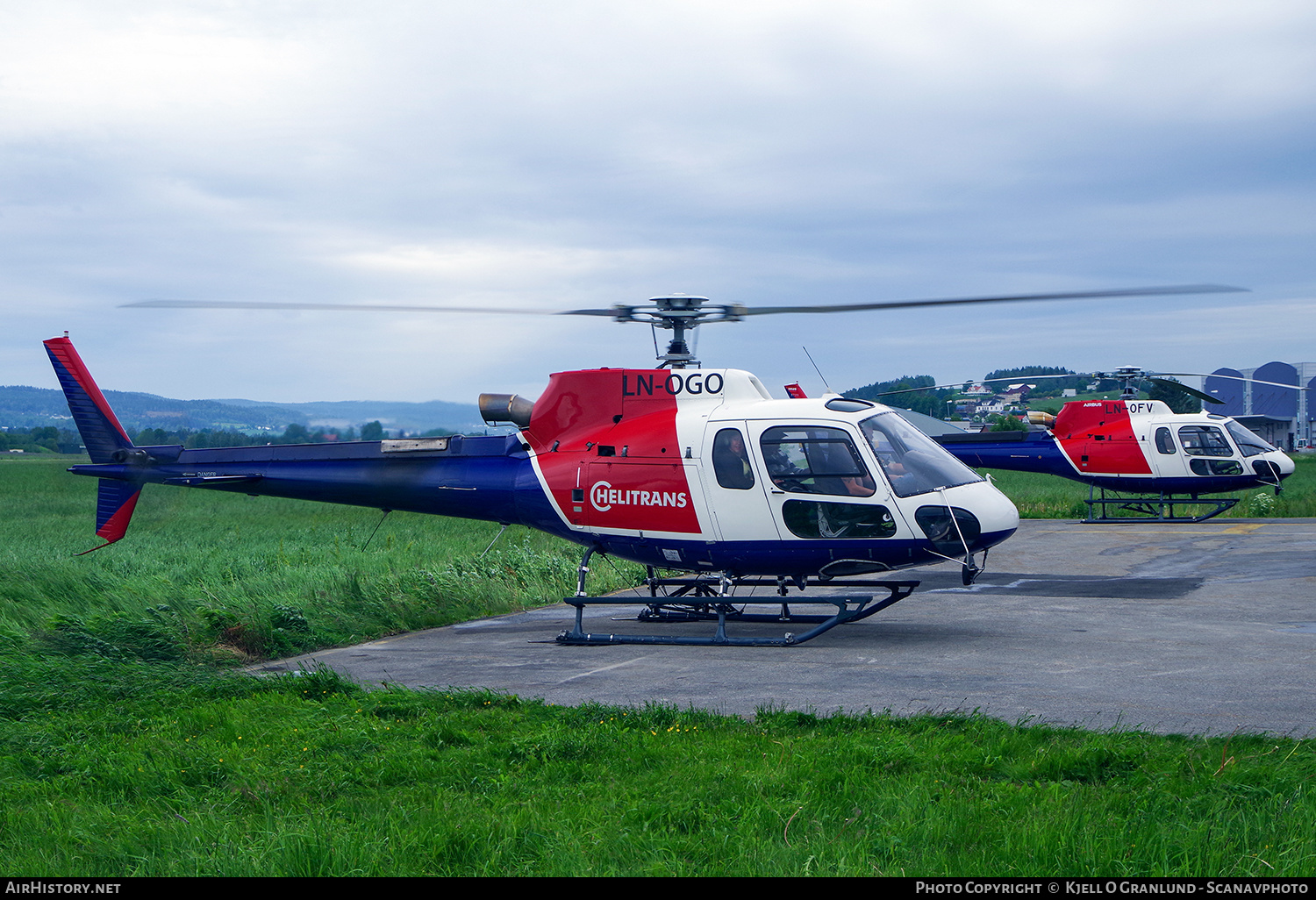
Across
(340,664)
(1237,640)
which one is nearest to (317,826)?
(340,664)

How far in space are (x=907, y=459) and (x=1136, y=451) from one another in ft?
55.8

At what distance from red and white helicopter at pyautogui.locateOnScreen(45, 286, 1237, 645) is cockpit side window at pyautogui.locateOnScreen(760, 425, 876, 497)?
0.01 meters

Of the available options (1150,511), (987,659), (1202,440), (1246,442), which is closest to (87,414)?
(987,659)

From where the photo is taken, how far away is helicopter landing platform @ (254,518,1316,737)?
7.36m

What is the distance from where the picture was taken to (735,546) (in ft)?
34.9

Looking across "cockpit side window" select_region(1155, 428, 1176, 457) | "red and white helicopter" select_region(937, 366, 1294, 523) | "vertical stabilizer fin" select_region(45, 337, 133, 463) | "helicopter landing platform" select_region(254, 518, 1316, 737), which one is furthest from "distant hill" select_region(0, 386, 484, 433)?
"cockpit side window" select_region(1155, 428, 1176, 457)

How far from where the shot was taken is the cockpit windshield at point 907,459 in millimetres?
10294

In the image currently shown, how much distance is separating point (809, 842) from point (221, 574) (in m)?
12.5

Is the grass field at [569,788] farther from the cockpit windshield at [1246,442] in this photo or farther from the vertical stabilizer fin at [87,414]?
the cockpit windshield at [1246,442]

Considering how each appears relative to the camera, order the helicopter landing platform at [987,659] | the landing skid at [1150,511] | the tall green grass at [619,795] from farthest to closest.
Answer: the landing skid at [1150,511], the helicopter landing platform at [987,659], the tall green grass at [619,795]

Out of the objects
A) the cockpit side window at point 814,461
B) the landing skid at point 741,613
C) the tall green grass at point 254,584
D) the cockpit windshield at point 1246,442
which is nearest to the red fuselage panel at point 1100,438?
the cockpit windshield at point 1246,442

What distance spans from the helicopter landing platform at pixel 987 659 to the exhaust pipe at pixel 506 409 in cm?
234

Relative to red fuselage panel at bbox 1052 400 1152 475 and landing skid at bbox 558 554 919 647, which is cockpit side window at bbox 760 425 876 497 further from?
red fuselage panel at bbox 1052 400 1152 475

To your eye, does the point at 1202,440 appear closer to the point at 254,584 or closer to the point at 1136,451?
the point at 1136,451
